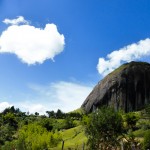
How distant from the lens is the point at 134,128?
358ft

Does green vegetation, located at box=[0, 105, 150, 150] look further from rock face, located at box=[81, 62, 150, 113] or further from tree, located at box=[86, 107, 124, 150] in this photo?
rock face, located at box=[81, 62, 150, 113]

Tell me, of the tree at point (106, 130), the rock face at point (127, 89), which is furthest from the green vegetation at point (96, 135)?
the rock face at point (127, 89)

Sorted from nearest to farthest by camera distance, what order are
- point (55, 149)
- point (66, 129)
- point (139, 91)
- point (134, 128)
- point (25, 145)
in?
point (25, 145)
point (55, 149)
point (134, 128)
point (66, 129)
point (139, 91)

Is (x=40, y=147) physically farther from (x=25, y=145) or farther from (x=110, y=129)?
(x=110, y=129)

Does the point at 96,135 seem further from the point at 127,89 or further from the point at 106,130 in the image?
the point at 127,89

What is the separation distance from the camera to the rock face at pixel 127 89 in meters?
186

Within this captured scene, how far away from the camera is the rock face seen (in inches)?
7343

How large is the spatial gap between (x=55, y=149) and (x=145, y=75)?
363ft

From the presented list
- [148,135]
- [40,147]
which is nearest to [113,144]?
[148,135]

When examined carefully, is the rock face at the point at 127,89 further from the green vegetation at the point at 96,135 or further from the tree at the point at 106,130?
the tree at the point at 106,130

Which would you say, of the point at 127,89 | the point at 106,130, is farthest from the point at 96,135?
the point at 127,89

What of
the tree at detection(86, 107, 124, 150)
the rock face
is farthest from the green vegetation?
the rock face

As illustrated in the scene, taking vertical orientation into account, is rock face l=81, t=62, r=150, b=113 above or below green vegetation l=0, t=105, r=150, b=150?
above

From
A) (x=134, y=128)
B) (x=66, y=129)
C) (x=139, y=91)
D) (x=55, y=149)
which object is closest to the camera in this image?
(x=55, y=149)
